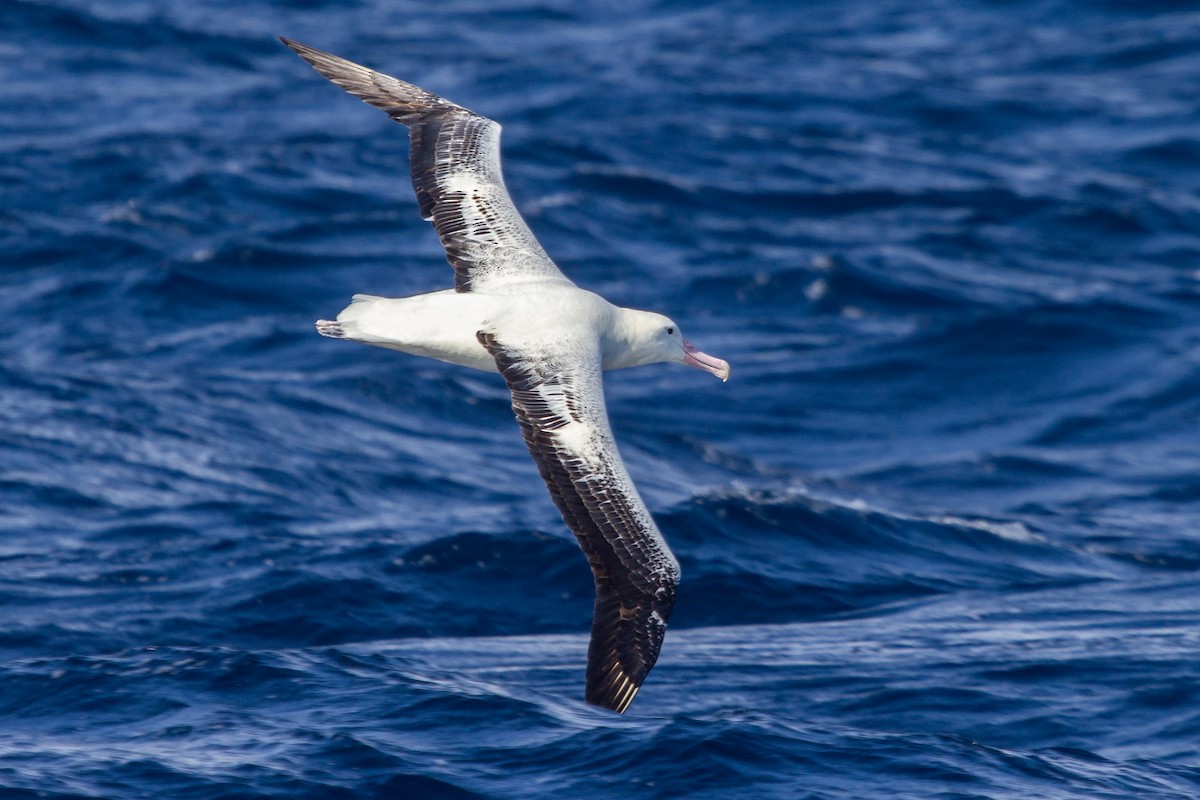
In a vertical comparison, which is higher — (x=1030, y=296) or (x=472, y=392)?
(x=1030, y=296)

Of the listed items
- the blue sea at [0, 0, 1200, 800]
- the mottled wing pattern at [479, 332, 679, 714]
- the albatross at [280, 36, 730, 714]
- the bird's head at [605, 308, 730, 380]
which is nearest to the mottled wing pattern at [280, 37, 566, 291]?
the albatross at [280, 36, 730, 714]

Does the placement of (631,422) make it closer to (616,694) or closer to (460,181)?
(460,181)

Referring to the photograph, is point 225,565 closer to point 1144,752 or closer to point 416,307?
point 416,307

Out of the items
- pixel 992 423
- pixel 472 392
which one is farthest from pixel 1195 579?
pixel 472 392

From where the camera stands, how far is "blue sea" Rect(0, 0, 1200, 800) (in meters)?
10.3

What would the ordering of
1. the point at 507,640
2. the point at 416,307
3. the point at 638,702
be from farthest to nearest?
the point at 507,640 → the point at 638,702 → the point at 416,307

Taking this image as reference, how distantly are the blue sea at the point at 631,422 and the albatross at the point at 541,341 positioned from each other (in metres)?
1.02

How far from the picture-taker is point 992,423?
719 inches

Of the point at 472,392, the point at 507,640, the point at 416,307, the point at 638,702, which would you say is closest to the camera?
the point at 416,307

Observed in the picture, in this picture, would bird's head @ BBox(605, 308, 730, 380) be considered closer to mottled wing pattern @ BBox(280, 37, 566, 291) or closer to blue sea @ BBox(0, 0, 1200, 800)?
mottled wing pattern @ BBox(280, 37, 566, 291)

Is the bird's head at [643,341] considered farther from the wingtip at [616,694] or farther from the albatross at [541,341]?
the wingtip at [616,694]

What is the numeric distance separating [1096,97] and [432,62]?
11.4 m

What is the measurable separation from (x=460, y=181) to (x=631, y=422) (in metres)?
6.78

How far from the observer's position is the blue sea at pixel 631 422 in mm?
10281
